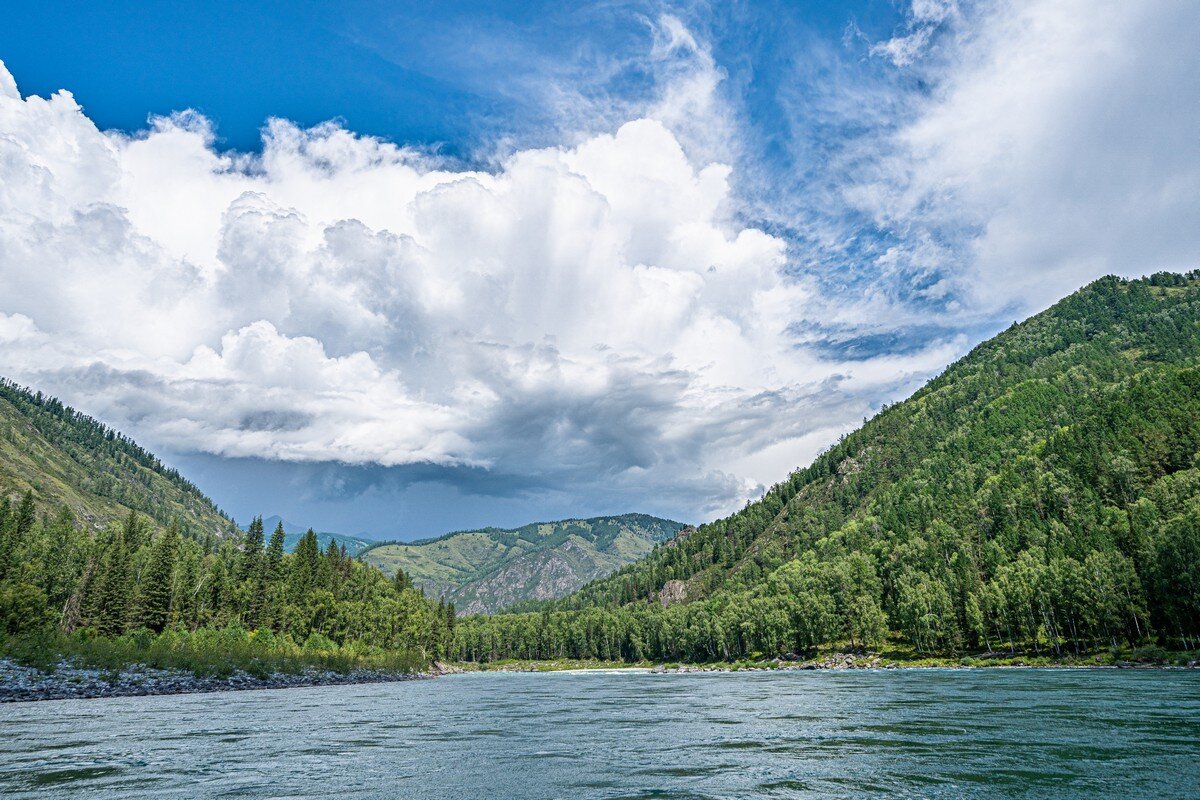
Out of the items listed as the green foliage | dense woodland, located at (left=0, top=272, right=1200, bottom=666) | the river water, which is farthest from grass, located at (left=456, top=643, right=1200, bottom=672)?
the green foliage

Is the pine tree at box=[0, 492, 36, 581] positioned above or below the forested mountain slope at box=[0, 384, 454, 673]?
above

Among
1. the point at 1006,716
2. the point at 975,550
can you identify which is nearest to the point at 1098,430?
the point at 975,550

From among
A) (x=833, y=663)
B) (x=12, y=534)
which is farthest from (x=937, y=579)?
(x=12, y=534)

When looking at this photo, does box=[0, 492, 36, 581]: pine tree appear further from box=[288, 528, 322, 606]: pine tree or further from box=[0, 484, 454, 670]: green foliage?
box=[288, 528, 322, 606]: pine tree

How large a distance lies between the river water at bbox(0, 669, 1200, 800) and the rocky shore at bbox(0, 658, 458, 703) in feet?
27.3

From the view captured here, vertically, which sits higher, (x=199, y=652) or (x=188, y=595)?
(x=188, y=595)

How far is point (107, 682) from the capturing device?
235 ft

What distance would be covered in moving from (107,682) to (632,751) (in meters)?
69.7

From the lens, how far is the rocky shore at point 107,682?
61.6 metres

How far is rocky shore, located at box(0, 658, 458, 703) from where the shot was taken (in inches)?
2426

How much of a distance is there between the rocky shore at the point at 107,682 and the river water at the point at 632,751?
8.33m

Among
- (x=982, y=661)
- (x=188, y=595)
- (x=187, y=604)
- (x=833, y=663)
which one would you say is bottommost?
→ (x=833, y=663)

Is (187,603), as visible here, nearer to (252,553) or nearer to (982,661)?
(252,553)

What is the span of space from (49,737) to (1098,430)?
8790 inches
